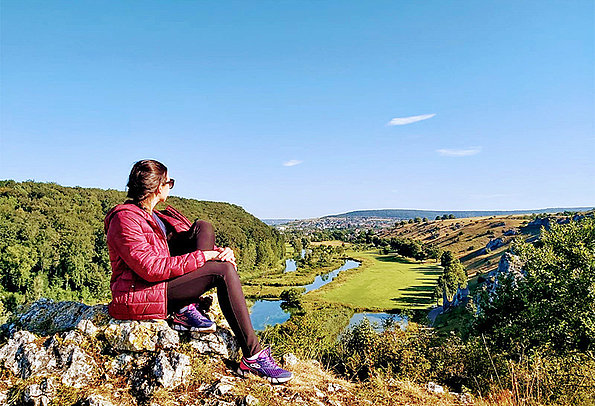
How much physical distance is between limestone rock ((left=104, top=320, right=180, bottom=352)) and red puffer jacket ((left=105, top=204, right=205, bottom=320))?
0.58 feet

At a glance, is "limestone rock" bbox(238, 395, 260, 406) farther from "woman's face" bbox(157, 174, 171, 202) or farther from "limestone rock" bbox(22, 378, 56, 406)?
"woman's face" bbox(157, 174, 171, 202)

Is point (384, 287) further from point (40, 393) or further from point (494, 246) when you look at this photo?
point (40, 393)

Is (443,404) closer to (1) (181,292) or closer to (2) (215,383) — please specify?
(2) (215,383)

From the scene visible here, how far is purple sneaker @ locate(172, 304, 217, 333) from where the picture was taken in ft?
13.3

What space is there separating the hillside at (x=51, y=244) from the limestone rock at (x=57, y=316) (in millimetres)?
31100

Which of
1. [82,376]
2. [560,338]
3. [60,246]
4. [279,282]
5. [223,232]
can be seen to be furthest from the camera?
[223,232]

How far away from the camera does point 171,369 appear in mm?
3564

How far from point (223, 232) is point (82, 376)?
88.2 metres

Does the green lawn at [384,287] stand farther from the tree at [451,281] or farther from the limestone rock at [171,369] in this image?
the limestone rock at [171,369]

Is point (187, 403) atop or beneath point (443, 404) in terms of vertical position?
atop

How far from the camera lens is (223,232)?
296 feet

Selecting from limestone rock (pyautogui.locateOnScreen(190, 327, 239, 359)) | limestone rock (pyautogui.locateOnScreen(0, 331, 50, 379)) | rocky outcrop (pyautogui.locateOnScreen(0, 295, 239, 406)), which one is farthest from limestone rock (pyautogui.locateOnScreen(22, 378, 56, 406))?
limestone rock (pyautogui.locateOnScreen(190, 327, 239, 359))

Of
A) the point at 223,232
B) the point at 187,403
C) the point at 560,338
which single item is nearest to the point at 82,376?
the point at 187,403

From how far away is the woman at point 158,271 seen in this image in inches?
133
